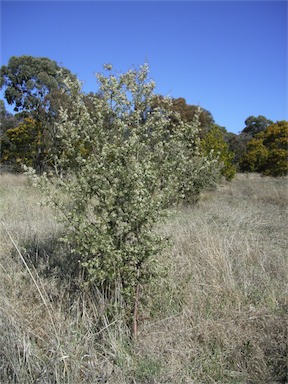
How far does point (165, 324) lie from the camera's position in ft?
10.4

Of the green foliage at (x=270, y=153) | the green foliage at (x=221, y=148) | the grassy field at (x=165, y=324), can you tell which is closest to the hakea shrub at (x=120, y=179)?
the grassy field at (x=165, y=324)

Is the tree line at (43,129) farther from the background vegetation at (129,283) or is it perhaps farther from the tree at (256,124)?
the tree at (256,124)

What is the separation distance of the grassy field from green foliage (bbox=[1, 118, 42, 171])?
1565 cm

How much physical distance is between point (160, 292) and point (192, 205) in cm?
638

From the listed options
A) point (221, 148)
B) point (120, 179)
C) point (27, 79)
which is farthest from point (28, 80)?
point (120, 179)

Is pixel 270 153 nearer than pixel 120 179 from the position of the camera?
No

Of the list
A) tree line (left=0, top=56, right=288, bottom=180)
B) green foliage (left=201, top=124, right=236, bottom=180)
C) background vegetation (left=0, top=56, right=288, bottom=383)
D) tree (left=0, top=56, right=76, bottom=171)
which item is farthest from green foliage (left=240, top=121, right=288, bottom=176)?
background vegetation (left=0, top=56, right=288, bottom=383)

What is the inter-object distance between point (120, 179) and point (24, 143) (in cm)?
1901

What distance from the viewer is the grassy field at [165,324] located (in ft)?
8.55

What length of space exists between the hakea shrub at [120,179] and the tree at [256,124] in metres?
43.3

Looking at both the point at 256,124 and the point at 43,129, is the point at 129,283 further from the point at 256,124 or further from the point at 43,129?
the point at 256,124

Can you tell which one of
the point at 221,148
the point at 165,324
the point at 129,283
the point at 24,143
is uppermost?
the point at 221,148

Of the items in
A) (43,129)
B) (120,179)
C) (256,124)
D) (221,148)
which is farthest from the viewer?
(256,124)

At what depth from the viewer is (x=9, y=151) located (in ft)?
71.3
